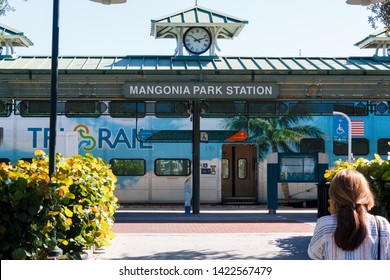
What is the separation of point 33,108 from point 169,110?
4694mm

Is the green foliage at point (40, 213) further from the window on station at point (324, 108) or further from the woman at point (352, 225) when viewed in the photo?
the window on station at point (324, 108)

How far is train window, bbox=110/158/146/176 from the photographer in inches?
850

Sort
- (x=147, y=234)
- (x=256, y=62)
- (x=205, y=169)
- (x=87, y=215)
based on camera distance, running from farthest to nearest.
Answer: (x=205, y=169) < (x=256, y=62) < (x=147, y=234) < (x=87, y=215)

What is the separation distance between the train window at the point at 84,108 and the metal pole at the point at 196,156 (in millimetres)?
3631

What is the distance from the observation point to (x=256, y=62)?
20531mm

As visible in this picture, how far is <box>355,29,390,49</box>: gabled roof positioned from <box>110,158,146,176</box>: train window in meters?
10.4

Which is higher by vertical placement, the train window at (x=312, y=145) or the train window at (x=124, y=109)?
the train window at (x=124, y=109)

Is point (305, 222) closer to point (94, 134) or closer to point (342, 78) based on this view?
point (342, 78)

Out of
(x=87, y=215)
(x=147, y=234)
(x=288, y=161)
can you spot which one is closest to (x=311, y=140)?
(x=288, y=161)

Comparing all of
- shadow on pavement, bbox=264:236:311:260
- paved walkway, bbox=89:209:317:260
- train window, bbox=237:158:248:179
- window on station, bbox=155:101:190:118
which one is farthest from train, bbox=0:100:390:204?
shadow on pavement, bbox=264:236:311:260

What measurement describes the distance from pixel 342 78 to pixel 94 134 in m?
8.45

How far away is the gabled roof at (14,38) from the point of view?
75.9 ft

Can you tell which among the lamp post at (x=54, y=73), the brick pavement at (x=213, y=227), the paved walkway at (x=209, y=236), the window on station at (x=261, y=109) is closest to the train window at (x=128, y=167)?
the paved walkway at (x=209, y=236)

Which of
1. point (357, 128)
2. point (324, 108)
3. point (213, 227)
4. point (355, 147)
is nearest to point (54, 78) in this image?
point (213, 227)
